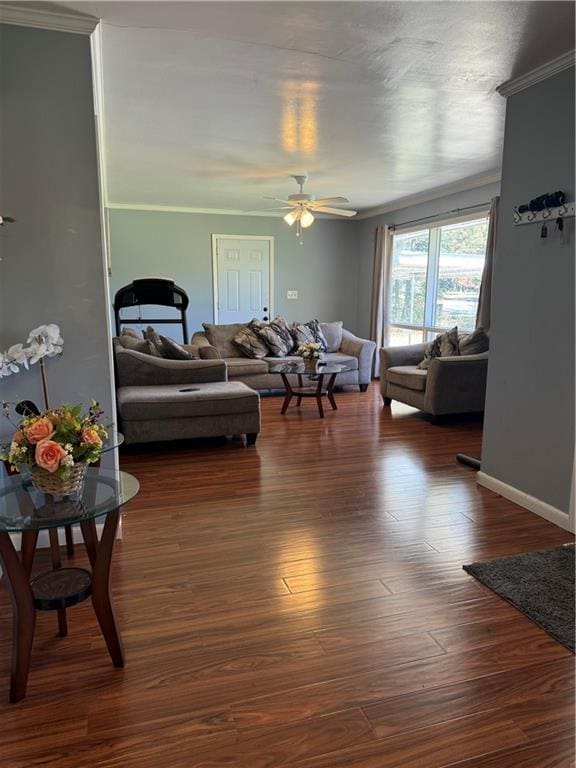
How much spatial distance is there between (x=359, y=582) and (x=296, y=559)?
13.6 inches

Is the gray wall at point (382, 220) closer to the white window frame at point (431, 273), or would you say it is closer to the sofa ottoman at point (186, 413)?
the white window frame at point (431, 273)

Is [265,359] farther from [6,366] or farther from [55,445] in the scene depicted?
[55,445]

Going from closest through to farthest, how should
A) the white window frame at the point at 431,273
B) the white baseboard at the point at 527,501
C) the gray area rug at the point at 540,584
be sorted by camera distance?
the gray area rug at the point at 540,584 < the white baseboard at the point at 527,501 < the white window frame at the point at 431,273

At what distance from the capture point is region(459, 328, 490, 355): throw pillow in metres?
5.20

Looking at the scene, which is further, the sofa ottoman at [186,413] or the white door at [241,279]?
the white door at [241,279]

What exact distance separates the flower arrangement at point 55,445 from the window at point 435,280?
505 cm

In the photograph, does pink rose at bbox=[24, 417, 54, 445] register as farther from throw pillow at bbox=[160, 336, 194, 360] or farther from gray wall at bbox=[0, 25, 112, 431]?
throw pillow at bbox=[160, 336, 194, 360]

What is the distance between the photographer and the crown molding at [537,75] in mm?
2558

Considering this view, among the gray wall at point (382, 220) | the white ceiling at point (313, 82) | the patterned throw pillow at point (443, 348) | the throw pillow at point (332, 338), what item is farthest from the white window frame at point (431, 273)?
the white ceiling at point (313, 82)

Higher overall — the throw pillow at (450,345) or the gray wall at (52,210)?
the gray wall at (52,210)

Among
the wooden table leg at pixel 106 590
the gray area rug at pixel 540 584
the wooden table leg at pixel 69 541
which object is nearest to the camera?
the wooden table leg at pixel 106 590

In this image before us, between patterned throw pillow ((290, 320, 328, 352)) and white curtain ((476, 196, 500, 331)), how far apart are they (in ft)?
7.04

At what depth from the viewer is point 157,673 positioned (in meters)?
1.72

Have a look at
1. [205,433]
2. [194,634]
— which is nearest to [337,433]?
[205,433]
